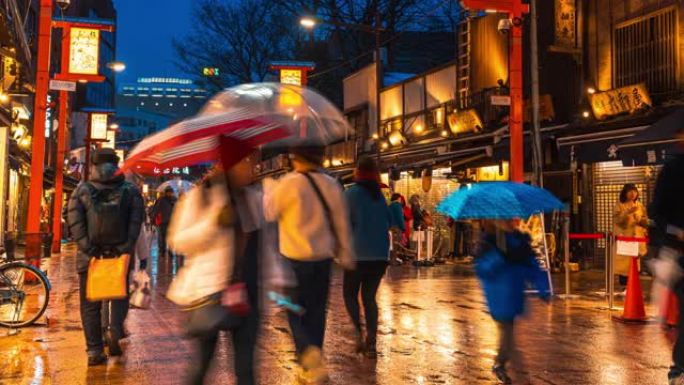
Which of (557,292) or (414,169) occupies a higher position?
(414,169)

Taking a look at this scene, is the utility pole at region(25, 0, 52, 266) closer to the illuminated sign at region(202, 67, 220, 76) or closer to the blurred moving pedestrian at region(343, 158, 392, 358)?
the blurred moving pedestrian at region(343, 158, 392, 358)

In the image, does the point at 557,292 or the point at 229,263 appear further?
the point at 557,292

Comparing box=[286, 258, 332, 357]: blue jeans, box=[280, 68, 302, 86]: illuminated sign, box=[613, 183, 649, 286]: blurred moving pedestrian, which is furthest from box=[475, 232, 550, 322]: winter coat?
box=[280, 68, 302, 86]: illuminated sign

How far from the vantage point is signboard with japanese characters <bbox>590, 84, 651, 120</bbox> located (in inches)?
627

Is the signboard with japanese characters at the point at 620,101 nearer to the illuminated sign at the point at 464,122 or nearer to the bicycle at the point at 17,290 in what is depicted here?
the illuminated sign at the point at 464,122

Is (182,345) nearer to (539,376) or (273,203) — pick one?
(273,203)

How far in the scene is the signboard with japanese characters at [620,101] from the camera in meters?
15.9

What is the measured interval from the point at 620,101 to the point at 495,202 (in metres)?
11.5

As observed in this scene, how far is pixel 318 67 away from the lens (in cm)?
4494

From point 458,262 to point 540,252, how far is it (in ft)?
21.2

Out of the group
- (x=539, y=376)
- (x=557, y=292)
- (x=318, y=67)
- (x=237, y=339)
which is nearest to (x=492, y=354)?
(x=539, y=376)

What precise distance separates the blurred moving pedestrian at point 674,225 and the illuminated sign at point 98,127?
32590 millimetres

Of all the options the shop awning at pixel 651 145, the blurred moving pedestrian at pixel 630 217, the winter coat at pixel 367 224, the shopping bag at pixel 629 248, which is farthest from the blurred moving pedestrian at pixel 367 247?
the shop awning at pixel 651 145

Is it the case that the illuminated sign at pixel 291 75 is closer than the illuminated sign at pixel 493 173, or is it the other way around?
the illuminated sign at pixel 493 173
